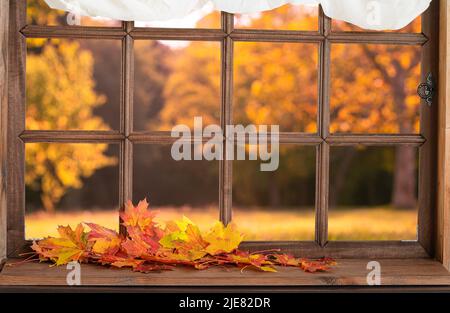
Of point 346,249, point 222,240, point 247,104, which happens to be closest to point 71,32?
point 222,240

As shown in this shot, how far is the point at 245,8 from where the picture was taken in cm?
185

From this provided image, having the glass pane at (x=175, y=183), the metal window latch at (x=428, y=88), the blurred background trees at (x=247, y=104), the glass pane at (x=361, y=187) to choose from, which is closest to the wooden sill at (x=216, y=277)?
the metal window latch at (x=428, y=88)

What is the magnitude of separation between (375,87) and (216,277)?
25.6 ft

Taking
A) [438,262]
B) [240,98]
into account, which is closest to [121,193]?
[438,262]

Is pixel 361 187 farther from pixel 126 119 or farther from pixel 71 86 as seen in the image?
pixel 126 119

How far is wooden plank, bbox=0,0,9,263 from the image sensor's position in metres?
1.81

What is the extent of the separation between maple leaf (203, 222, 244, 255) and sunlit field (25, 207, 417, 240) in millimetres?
7047

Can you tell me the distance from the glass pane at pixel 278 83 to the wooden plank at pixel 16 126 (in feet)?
24.9

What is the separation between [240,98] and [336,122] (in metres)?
2.65

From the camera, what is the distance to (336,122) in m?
8.84

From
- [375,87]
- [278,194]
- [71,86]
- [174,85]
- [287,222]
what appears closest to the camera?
[375,87]

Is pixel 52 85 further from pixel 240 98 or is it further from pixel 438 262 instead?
pixel 438 262
